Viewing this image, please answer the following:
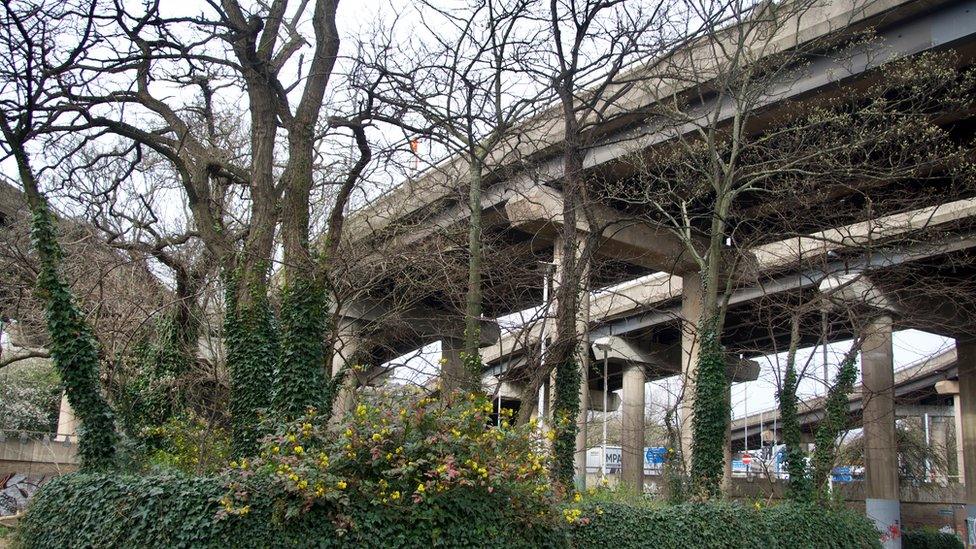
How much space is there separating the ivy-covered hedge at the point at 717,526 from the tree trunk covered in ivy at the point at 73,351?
21.8 ft

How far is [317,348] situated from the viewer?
43.5 ft

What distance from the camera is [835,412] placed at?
736 inches

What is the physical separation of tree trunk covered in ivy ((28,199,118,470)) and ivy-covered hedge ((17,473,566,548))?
1663 millimetres

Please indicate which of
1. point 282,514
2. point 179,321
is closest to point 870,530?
point 282,514

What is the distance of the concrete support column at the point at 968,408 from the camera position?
35.3 m

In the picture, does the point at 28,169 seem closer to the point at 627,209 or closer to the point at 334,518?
the point at 334,518

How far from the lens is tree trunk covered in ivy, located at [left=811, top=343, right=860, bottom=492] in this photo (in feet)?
60.2

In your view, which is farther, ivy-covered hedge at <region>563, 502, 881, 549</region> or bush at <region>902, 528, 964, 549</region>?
bush at <region>902, 528, 964, 549</region>

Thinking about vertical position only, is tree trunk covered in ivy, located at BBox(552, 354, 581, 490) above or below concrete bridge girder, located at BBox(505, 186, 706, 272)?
below

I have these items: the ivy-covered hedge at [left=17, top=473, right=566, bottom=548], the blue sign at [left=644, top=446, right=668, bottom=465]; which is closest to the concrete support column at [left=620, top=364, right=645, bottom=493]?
the blue sign at [left=644, top=446, right=668, bottom=465]

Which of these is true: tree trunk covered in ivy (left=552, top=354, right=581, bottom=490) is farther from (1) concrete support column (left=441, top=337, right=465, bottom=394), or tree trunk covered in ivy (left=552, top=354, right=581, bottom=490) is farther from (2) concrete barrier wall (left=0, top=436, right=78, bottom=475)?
(2) concrete barrier wall (left=0, top=436, right=78, bottom=475)

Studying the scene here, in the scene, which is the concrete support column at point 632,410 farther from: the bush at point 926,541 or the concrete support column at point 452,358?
the concrete support column at point 452,358

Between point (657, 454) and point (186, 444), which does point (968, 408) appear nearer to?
point (657, 454)

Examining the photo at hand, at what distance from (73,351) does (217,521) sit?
431 centimetres
